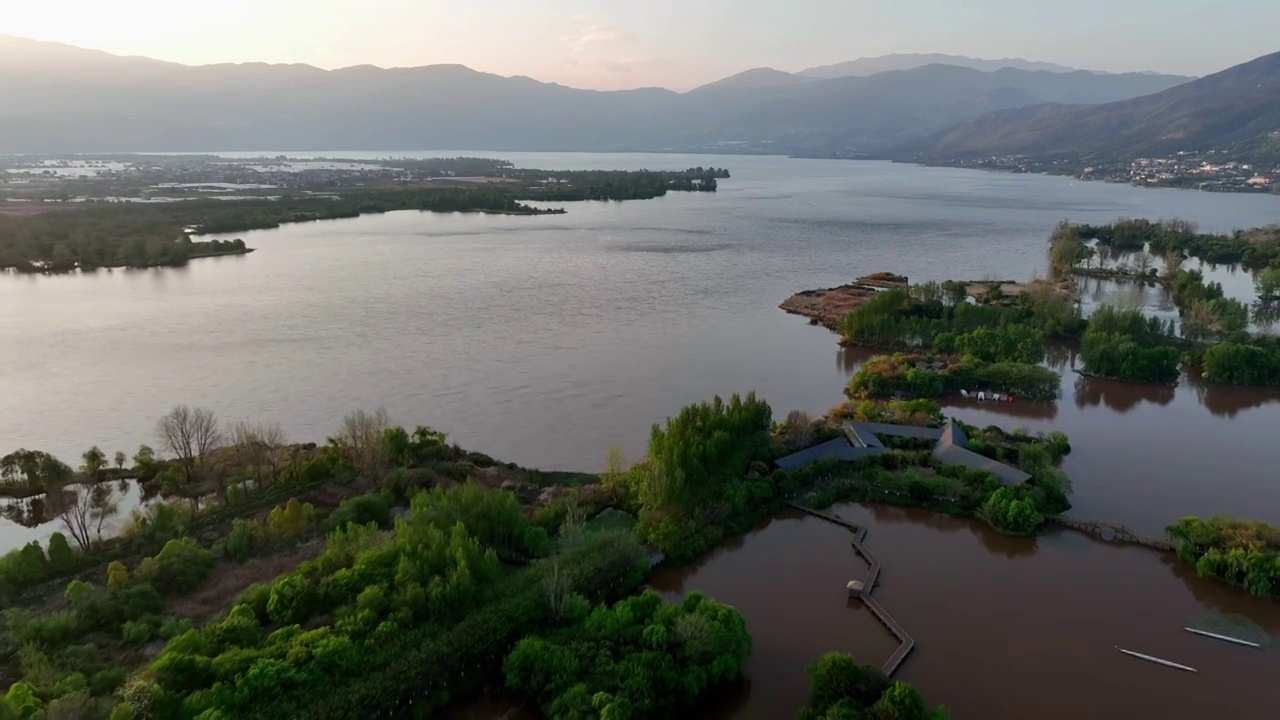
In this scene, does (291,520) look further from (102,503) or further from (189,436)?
(102,503)

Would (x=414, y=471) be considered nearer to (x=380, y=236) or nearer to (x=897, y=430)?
(x=897, y=430)

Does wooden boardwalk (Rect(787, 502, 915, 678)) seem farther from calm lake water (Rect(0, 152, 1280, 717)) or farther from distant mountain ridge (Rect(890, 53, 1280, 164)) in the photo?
distant mountain ridge (Rect(890, 53, 1280, 164))

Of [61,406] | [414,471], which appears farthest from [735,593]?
[61,406]

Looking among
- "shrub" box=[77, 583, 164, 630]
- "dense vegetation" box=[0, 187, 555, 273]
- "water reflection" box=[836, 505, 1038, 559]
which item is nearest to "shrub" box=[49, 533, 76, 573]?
"shrub" box=[77, 583, 164, 630]

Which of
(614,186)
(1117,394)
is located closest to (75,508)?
(1117,394)

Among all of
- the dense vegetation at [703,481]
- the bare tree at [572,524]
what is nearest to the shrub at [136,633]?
the bare tree at [572,524]
